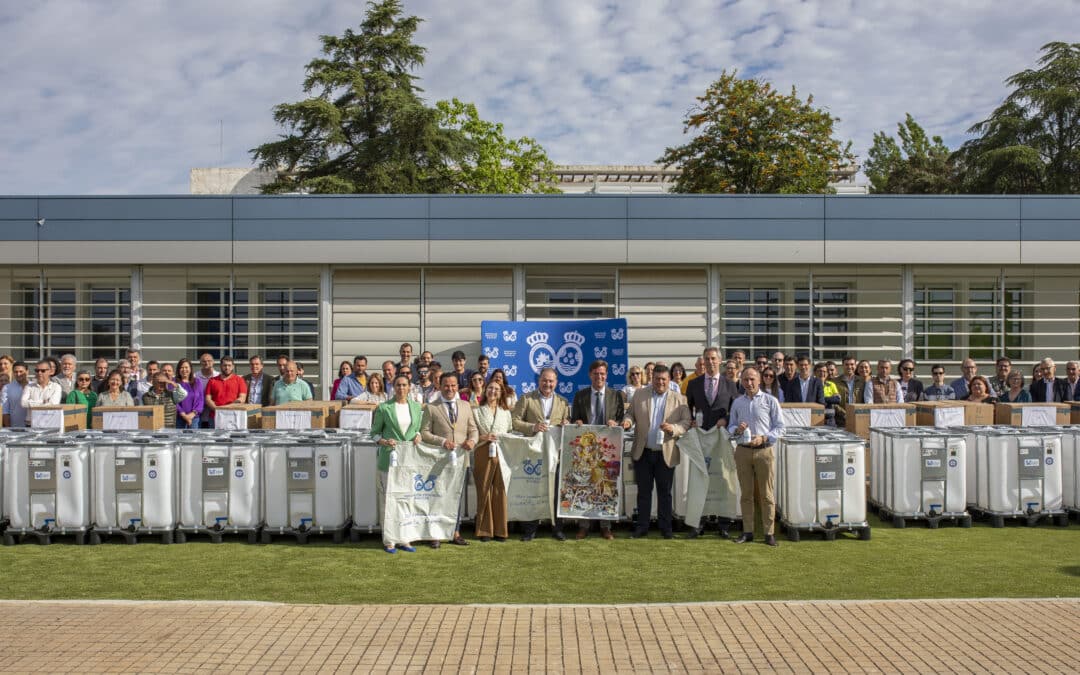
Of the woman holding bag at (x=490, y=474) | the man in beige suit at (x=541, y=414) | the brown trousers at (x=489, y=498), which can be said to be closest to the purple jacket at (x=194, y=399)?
the woman holding bag at (x=490, y=474)

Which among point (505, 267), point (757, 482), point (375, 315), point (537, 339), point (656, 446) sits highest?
point (505, 267)

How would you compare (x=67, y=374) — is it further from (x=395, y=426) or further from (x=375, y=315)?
(x=395, y=426)

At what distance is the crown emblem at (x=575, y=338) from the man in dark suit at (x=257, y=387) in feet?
17.5

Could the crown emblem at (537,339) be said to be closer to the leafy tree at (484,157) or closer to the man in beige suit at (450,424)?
the man in beige suit at (450,424)

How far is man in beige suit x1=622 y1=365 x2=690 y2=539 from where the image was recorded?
9.73 m

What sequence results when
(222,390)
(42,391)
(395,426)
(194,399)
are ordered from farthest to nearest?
(222,390), (194,399), (42,391), (395,426)

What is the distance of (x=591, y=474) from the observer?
9875 millimetres

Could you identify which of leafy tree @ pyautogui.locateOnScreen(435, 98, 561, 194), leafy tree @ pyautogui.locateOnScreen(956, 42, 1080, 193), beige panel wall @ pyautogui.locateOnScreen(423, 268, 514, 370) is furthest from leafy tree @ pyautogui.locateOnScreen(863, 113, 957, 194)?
beige panel wall @ pyautogui.locateOnScreen(423, 268, 514, 370)

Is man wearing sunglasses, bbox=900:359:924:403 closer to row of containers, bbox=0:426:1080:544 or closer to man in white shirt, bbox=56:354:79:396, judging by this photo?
row of containers, bbox=0:426:1080:544

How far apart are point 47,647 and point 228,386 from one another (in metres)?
6.77

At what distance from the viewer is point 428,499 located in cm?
944

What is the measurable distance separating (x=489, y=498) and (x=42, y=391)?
7011 millimetres

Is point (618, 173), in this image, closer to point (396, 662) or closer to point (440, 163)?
point (440, 163)

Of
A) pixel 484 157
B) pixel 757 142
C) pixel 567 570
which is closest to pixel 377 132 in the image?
pixel 484 157
